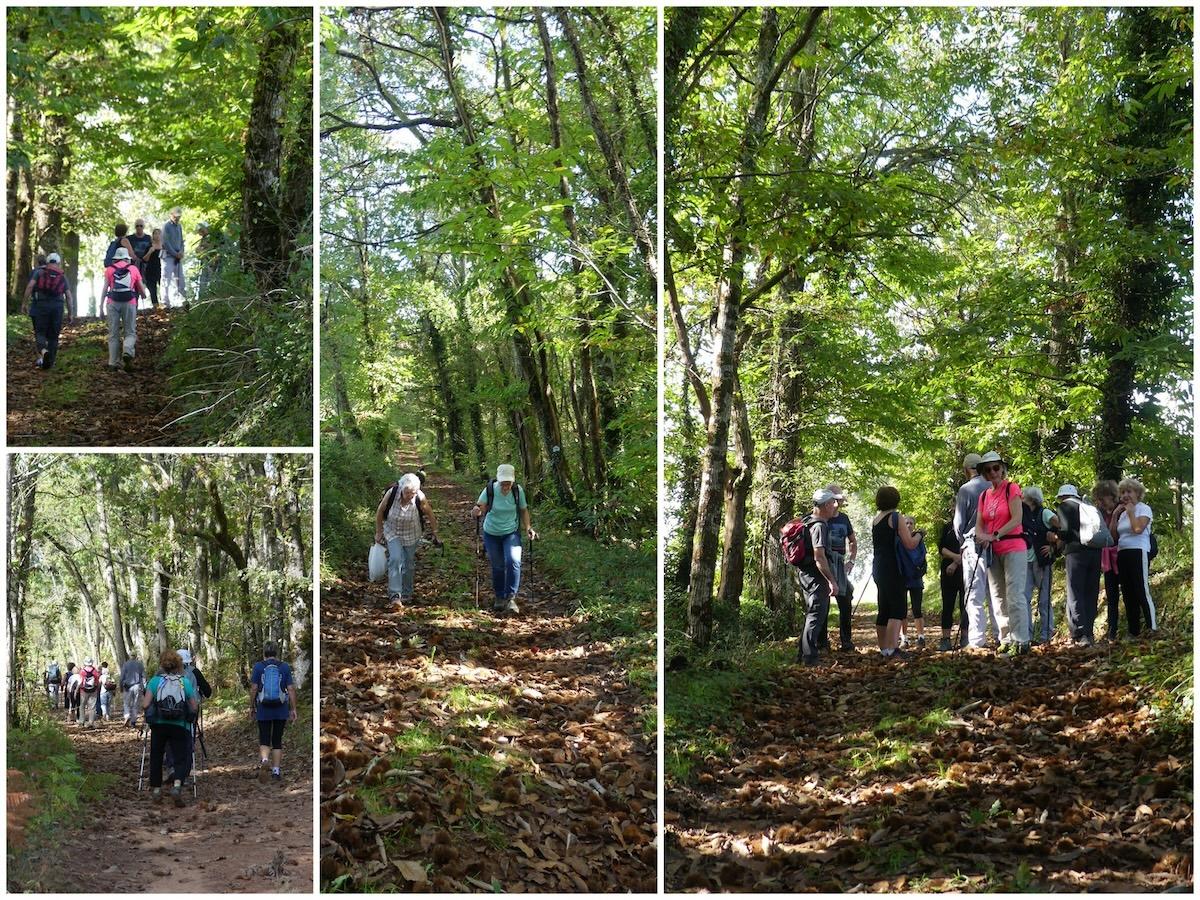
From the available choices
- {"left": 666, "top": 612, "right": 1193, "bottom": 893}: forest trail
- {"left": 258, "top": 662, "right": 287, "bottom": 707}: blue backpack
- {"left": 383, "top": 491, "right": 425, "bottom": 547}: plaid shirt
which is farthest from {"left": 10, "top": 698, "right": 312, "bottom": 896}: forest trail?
{"left": 666, "top": 612, "right": 1193, "bottom": 893}: forest trail

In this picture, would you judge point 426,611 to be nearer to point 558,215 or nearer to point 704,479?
point 704,479

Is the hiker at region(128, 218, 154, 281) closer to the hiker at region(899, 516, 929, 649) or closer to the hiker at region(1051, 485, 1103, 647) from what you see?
the hiker at region(899, 516, 929, 649)

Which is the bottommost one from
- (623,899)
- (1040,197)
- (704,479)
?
(623,899)

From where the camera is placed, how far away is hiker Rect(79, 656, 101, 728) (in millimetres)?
4141

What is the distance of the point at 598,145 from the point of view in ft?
14.9

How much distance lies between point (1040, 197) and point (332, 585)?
4.11 meters

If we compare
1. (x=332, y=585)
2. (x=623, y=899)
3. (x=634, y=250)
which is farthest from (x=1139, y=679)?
(x=332, y=585)

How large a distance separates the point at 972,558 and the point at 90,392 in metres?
4.26

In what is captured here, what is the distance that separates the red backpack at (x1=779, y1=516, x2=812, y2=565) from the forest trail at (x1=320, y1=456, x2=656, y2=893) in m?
1.08

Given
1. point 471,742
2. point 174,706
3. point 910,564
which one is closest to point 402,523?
point 471,742

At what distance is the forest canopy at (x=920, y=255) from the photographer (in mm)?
4871

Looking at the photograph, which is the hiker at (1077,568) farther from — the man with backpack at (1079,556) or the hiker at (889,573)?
the hiker at (889,573)

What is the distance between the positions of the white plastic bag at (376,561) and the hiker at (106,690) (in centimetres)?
115

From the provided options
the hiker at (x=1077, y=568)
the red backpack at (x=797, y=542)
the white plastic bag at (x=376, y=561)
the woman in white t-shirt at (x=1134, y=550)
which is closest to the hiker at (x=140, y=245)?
the white plastic bag at (x=376, y=561)
